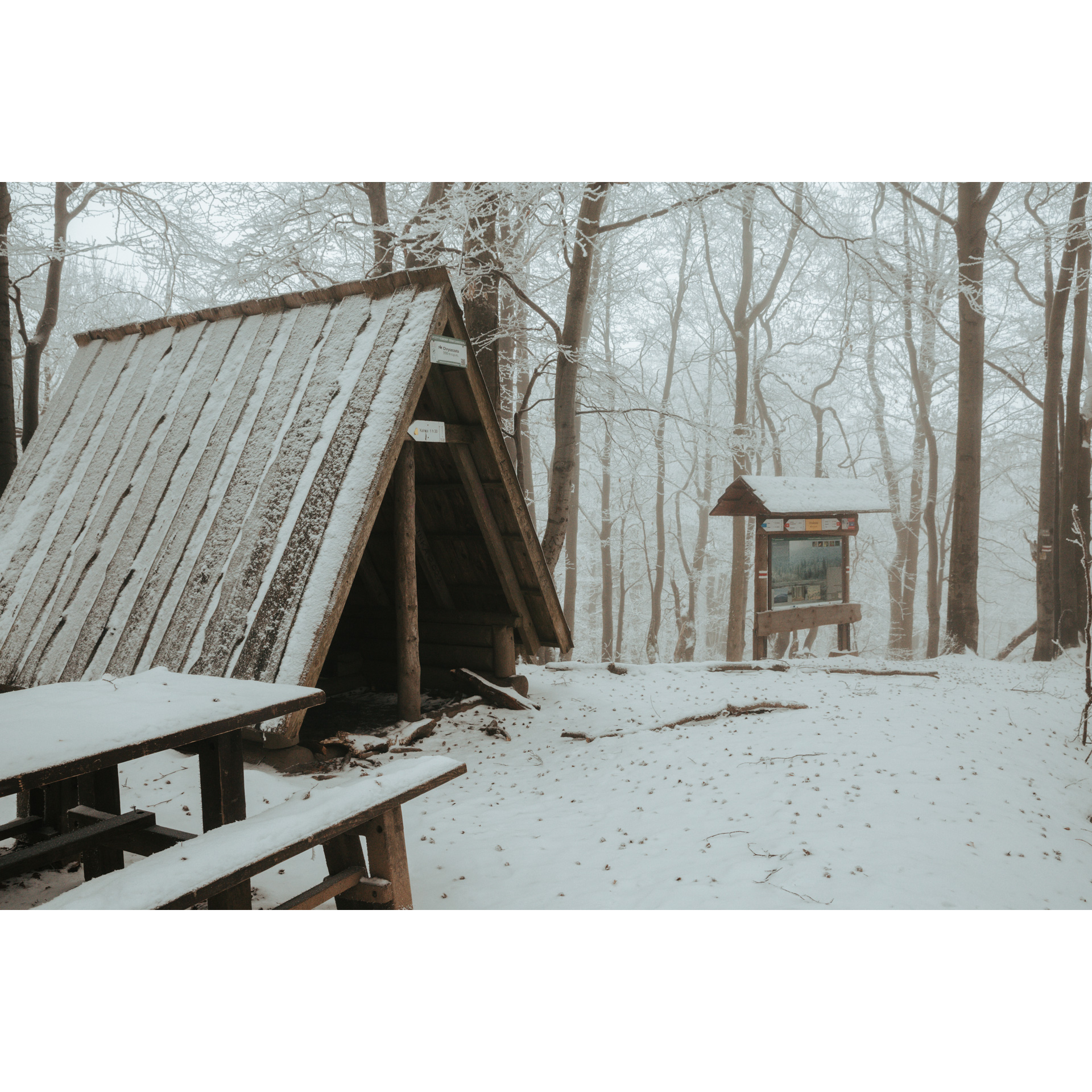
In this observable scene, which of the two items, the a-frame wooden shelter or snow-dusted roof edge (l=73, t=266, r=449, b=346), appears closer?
the a-frame wooden shelter

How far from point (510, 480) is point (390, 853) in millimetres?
3132

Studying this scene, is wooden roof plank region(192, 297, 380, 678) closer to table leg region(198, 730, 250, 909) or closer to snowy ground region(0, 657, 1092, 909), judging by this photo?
snowy ground region(0, 657, 1092, 909)

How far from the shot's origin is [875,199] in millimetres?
15453

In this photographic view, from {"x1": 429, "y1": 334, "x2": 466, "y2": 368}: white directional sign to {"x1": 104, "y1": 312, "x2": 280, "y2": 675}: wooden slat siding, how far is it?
4.58 ft

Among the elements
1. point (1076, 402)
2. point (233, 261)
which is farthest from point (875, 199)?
point (233, 261)

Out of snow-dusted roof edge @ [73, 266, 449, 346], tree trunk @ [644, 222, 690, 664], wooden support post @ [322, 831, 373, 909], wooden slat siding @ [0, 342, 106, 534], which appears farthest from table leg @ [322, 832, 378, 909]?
tree trunk @ [644, 222, 690, 664]

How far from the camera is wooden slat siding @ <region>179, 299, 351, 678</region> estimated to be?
4.30m

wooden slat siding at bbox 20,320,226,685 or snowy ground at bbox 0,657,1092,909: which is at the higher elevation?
wooden slat siding at bbox 20,320,226,685

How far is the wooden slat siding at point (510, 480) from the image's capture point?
516cm

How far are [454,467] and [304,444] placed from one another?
1.33 meters

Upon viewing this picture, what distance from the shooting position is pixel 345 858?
9.39ft

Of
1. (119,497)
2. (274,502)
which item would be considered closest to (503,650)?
(274,502)

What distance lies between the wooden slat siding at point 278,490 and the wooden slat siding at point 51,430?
7.64 feet

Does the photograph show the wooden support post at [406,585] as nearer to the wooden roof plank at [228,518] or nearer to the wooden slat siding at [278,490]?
the wooden slat siding at [278,490]
